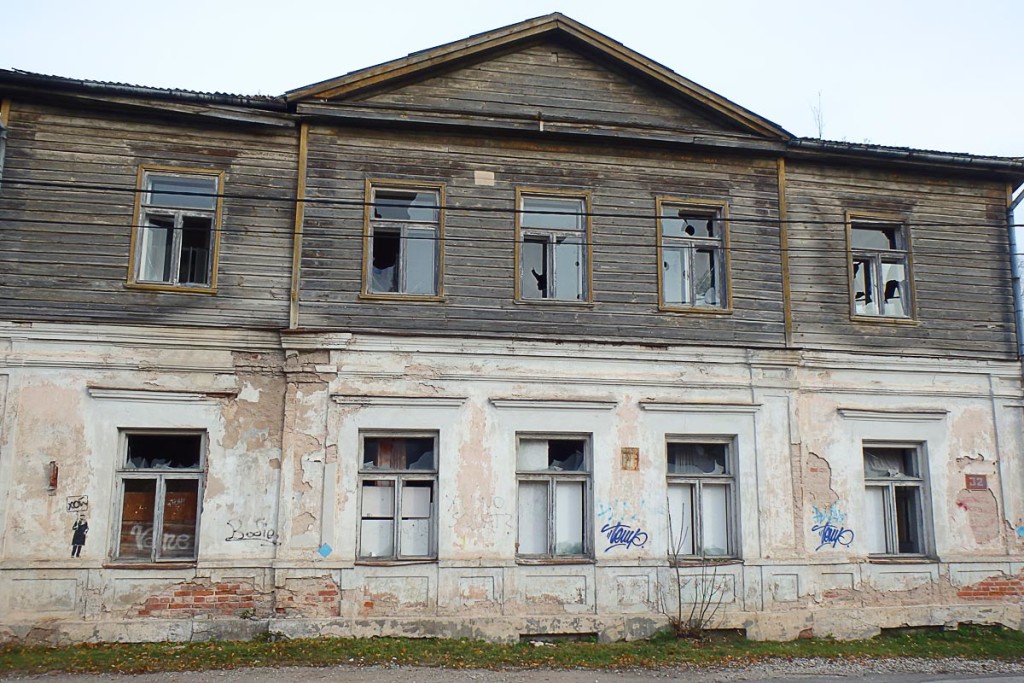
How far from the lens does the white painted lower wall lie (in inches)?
392

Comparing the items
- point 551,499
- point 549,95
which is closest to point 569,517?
point 551,499

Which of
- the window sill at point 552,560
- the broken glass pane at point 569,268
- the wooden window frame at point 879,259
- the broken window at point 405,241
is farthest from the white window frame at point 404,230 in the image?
the wooden window frame at point 879,259

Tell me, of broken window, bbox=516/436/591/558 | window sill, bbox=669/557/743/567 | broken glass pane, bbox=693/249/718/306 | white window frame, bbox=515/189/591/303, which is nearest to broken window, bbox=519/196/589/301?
white window frame, bbox=515/189/591/303

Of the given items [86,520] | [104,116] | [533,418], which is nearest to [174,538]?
[86,520]

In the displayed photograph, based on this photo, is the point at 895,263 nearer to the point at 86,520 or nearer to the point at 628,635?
the point at 628,635

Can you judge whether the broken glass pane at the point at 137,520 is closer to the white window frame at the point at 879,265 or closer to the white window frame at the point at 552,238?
the white window frame at the point at 552,238

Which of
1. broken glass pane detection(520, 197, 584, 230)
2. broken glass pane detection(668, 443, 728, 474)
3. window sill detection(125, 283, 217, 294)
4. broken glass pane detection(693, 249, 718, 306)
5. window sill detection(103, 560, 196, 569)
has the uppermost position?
broken glass pane detection(520, 197, 584, 230)

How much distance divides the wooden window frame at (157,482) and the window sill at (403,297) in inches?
100

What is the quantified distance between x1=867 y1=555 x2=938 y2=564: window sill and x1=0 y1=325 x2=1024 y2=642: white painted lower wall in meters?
0.03

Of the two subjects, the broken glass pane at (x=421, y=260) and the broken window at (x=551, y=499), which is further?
the broken glass pane at (x=421, y=260)

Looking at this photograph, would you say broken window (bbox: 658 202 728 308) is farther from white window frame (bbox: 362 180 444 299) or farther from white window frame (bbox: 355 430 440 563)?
white window frame (bbox: 355 430 440 563)

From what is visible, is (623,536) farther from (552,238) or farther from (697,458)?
(552,238)

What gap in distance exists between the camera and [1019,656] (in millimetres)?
10469

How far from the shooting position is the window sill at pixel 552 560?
10.6 meters
